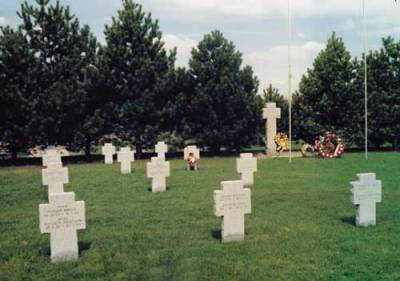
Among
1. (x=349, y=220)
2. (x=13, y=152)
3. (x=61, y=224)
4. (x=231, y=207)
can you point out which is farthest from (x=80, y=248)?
(x=13, y=152)

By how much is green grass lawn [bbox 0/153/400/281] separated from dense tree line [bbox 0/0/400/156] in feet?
29.9

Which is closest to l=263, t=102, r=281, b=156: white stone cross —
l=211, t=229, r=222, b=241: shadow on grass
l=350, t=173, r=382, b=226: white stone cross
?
l=350, t=173, r=382, b=226: white stone cross

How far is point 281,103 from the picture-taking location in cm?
3073

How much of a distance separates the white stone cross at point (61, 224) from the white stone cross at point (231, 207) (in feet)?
7.19

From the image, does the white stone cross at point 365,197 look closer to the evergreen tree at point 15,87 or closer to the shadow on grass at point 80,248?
the shadow on grass at point 80,248

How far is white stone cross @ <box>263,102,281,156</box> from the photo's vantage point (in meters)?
25.4

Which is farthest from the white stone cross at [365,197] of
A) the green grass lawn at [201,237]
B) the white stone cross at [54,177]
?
the white stone cross at [54,177]

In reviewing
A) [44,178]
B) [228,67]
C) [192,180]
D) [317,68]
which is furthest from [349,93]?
[44,178]

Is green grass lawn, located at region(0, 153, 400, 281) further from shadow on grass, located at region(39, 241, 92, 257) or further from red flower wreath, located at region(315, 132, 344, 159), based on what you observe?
red flower wreath, located at region(315, 132, 344, 159)

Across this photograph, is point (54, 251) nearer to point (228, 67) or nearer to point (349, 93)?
point (228, 67)

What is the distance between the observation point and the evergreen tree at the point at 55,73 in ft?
73.5

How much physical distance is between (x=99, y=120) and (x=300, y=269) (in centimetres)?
1854

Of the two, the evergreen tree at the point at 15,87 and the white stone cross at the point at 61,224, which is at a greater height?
the evergreen tree at the point at 15,87

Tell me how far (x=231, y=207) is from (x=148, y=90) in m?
17.0
